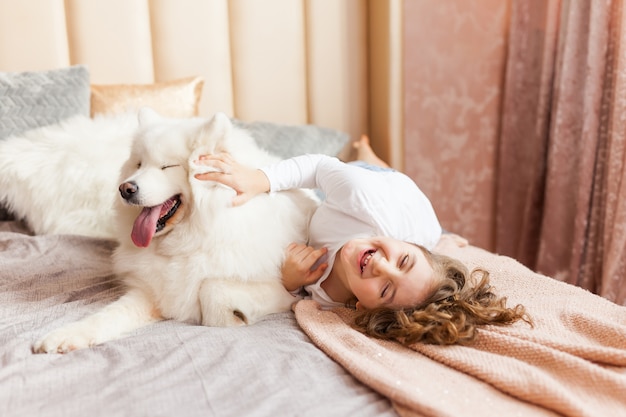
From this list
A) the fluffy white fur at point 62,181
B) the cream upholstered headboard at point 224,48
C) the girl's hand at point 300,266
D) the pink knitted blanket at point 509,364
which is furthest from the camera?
the cream upholstered headboard at point 224,48

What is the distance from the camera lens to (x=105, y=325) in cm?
138

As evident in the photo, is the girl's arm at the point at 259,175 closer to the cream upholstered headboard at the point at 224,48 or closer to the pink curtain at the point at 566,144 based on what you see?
the cream upholstered headboard at the point at 224,48

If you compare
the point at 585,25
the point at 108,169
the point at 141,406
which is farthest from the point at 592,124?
the point at 141,406

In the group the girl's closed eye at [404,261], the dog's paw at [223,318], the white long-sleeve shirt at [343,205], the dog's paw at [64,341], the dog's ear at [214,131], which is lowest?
the dog's paw at [223,318]

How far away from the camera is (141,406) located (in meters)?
1.01

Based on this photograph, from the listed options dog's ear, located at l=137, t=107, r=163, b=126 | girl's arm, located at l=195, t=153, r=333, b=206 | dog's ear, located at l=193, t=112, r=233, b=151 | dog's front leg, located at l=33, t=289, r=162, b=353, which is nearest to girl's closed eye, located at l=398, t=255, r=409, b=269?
girl's arm, located at l=195, t=153, r=333, b=206

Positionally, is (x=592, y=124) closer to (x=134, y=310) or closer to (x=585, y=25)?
(x=585, y=25)

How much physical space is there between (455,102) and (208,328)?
6.66 ft

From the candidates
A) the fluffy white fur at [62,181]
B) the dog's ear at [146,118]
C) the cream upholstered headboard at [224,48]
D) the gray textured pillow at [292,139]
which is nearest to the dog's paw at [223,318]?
the dog's ear at [146,118]

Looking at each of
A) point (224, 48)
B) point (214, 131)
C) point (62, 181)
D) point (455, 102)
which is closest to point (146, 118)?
point (214, 131)

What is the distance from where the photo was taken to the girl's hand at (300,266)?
153 cm

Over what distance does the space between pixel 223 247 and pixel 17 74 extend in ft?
4.42

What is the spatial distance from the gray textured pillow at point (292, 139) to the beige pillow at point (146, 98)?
0.80ft

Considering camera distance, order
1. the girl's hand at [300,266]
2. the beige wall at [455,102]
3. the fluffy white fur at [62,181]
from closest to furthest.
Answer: the girl's hand at [300,266], the fluffy white fur at [62,181], the beige wall at [455,102]
